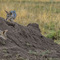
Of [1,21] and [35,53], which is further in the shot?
[1,21]

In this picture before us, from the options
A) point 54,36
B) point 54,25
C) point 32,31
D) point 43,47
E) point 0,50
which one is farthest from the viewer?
point 54,25

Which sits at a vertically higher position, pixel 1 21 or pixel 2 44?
pixel 1 21

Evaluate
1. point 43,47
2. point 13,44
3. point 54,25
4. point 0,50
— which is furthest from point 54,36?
point 0,50

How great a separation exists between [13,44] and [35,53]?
0.71 metres

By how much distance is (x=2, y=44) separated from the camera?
18.5ft

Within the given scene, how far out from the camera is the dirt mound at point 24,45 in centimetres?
505

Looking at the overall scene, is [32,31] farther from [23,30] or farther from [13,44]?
[13,44]

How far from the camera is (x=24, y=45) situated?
6.20 metres

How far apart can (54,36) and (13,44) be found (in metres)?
3.36

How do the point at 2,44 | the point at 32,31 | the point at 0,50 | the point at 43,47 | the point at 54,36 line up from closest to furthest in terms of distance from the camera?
the point at 0,50 < the point at 2,44 < the point at 43,47 < the point at 32,31 < the point at 54,36

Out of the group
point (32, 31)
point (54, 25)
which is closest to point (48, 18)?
point (54, 25)

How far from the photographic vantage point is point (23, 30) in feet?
22.9

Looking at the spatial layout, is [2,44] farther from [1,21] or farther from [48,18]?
[48,18]

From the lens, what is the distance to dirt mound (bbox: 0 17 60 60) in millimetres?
5046
